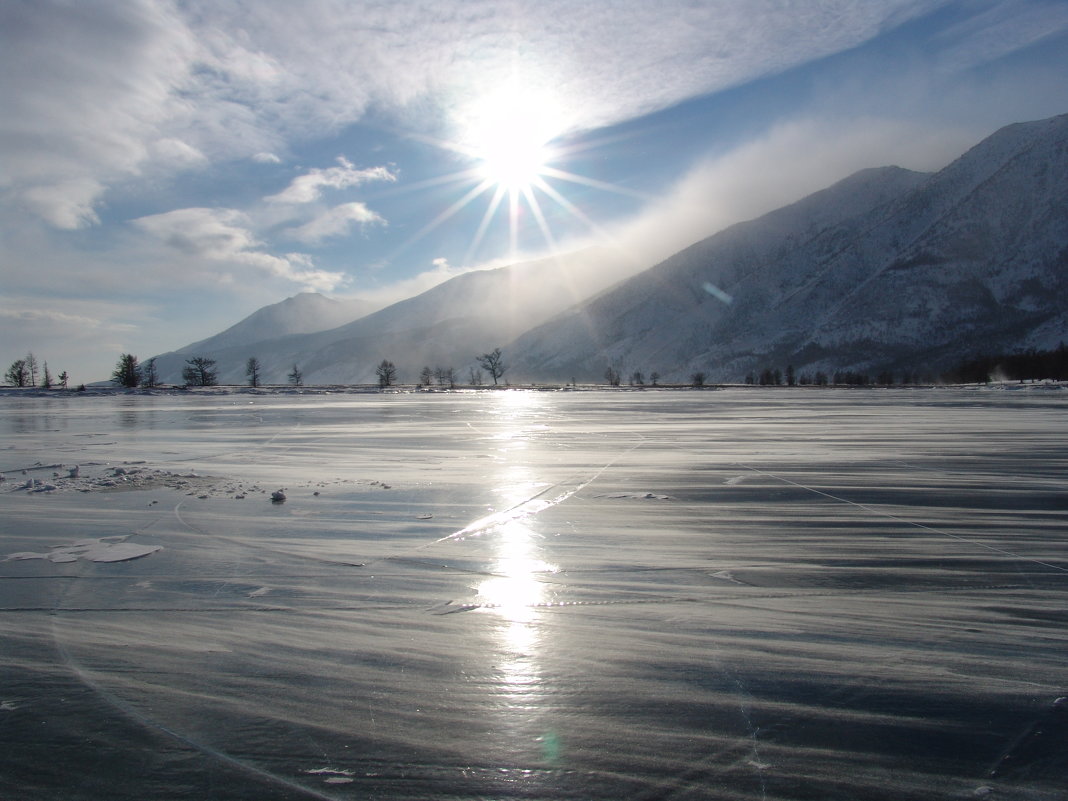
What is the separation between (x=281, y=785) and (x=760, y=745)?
90.6 inches

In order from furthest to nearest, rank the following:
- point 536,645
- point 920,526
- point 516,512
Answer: point 516,512, point 920,526, point 536,645

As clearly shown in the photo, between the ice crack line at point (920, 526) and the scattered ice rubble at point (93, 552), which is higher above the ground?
the scattered ice rubble at point (93, 552)

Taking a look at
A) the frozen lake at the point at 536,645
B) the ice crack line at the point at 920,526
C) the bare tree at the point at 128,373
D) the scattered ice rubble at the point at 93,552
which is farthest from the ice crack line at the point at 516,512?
the bare tree at the point at 128,373

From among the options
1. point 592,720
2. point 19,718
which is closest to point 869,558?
point 592,720

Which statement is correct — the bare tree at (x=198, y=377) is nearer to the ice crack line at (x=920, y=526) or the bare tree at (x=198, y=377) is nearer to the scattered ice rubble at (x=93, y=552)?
the scattered ice rubble at (x=93, y=552)

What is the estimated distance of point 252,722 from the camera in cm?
363

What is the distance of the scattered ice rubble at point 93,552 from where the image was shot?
691cm

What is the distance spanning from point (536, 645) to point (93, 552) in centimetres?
537

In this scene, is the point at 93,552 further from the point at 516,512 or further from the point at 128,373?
the point at 128,373

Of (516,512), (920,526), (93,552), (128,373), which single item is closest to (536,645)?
(516,512)

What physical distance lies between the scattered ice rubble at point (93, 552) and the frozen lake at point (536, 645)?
5 centimetres

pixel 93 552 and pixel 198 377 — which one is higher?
pixel 198 377

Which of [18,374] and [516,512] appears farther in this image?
[18,374]

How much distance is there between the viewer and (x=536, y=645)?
15.1 feet
